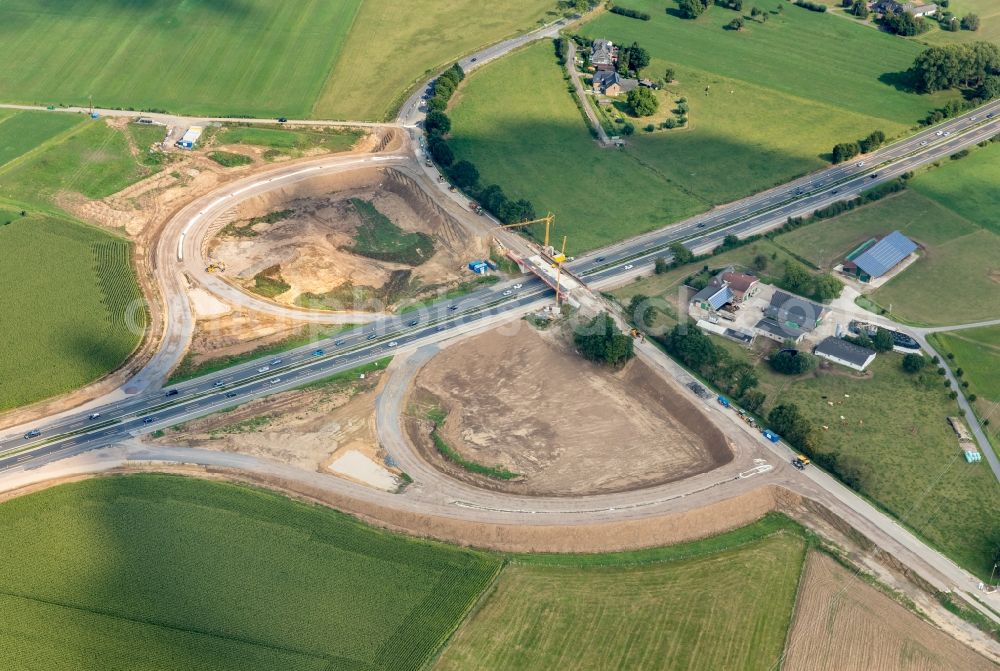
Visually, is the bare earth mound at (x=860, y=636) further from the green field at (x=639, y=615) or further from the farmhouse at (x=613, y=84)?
the farmhouse at (x=613, y=84)

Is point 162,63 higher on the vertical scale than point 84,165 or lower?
higher

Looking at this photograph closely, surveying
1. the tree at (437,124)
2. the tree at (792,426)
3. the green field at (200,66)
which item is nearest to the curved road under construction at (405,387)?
the tree at (792,426)

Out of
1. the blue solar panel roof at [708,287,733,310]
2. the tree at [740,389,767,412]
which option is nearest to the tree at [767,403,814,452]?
the tree at [740,389,767,412]

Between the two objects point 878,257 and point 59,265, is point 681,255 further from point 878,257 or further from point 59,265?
point 59,265

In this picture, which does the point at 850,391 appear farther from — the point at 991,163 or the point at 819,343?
the point at 991,163

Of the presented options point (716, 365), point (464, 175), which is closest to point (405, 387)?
point (716, 365)

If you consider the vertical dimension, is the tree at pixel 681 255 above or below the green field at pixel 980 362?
above

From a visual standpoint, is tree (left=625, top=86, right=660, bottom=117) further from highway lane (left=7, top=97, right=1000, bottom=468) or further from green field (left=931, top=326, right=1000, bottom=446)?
green field (left=931, top=326, right=1000, bottom=446)

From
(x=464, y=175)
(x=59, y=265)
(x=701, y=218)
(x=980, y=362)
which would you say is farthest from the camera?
(x=464, y=175)
